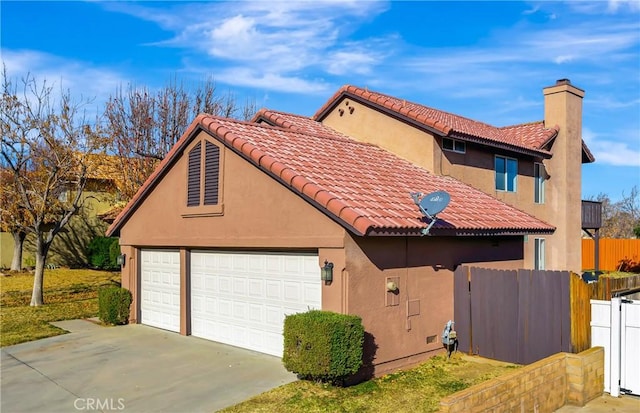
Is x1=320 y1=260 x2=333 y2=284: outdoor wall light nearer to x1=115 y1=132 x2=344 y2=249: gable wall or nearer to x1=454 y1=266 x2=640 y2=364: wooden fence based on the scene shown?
x1=115 y1=132 x2=344 y2=249: gable wall

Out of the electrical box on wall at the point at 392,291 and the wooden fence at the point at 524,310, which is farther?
the electrical box on wall at the point at 392,291

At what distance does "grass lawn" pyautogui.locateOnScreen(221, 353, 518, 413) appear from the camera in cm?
800

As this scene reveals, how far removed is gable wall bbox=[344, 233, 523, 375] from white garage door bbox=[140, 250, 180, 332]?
612 cm

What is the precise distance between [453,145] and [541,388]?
9162mm

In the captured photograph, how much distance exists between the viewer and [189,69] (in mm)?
25516

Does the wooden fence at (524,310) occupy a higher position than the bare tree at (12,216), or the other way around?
the bare tree at (12,216)

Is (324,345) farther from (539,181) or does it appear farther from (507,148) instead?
(539,181)

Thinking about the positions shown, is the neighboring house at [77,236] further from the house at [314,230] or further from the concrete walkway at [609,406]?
the concrete walkway at [609,406]

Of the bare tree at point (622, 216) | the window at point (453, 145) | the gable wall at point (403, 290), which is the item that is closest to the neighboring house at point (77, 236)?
the window at point (453, 145)

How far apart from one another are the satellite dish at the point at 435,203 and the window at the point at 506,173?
8208 mm

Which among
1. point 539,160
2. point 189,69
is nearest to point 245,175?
point 539,160

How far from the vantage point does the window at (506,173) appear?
58.1 ft

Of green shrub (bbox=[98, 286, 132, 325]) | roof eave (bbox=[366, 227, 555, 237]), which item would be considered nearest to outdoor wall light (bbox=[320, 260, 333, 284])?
roof eave (bbox=[366, 227, 555, 237])

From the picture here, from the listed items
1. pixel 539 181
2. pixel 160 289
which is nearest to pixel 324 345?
pixel 160 289
